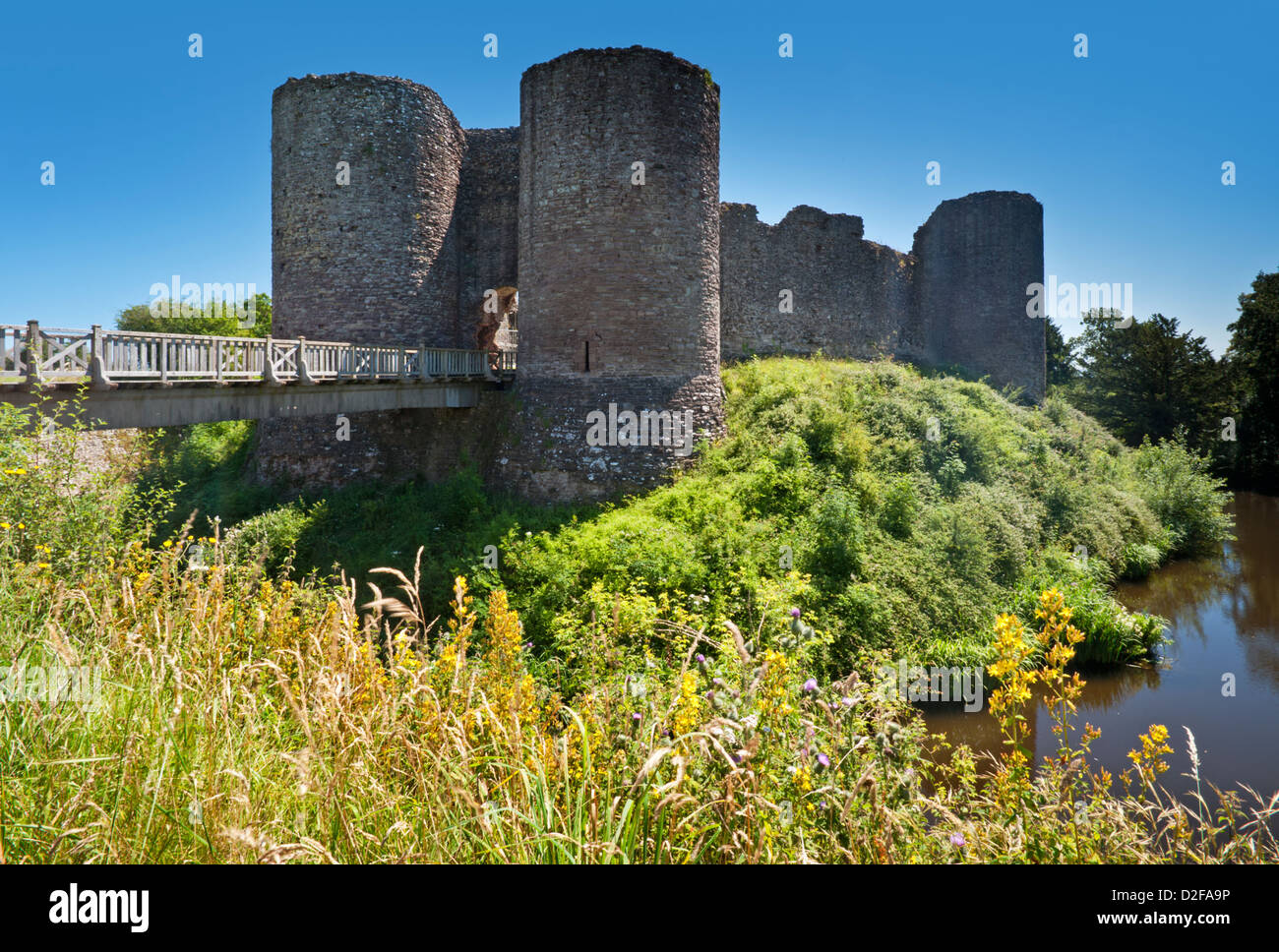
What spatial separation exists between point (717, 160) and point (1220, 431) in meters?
25.4

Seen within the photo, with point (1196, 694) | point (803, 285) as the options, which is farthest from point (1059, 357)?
point (1196, 694)

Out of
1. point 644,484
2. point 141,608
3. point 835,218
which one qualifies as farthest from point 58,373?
point 835,218

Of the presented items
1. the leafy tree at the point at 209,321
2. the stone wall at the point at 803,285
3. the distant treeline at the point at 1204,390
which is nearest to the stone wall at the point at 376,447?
the stone wall at the point at 803,285

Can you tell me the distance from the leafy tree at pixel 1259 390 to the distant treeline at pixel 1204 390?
0.03 m

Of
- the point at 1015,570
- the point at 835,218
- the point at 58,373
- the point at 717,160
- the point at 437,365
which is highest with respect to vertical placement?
the point at 835,218

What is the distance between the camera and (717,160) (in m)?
15.2

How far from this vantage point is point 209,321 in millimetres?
33406

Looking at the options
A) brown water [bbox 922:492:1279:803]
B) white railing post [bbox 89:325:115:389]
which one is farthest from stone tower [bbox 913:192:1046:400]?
white railing post [bbox 89:325:115:389]

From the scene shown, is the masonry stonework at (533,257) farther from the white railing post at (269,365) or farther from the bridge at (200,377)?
the white railing post at (269,365)

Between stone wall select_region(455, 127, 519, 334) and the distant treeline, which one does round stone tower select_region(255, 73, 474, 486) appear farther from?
the distant treeline

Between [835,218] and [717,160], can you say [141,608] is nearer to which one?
[717,160]

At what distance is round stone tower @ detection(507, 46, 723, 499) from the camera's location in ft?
46.0

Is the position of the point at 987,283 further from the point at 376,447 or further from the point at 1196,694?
the point at 376,447
